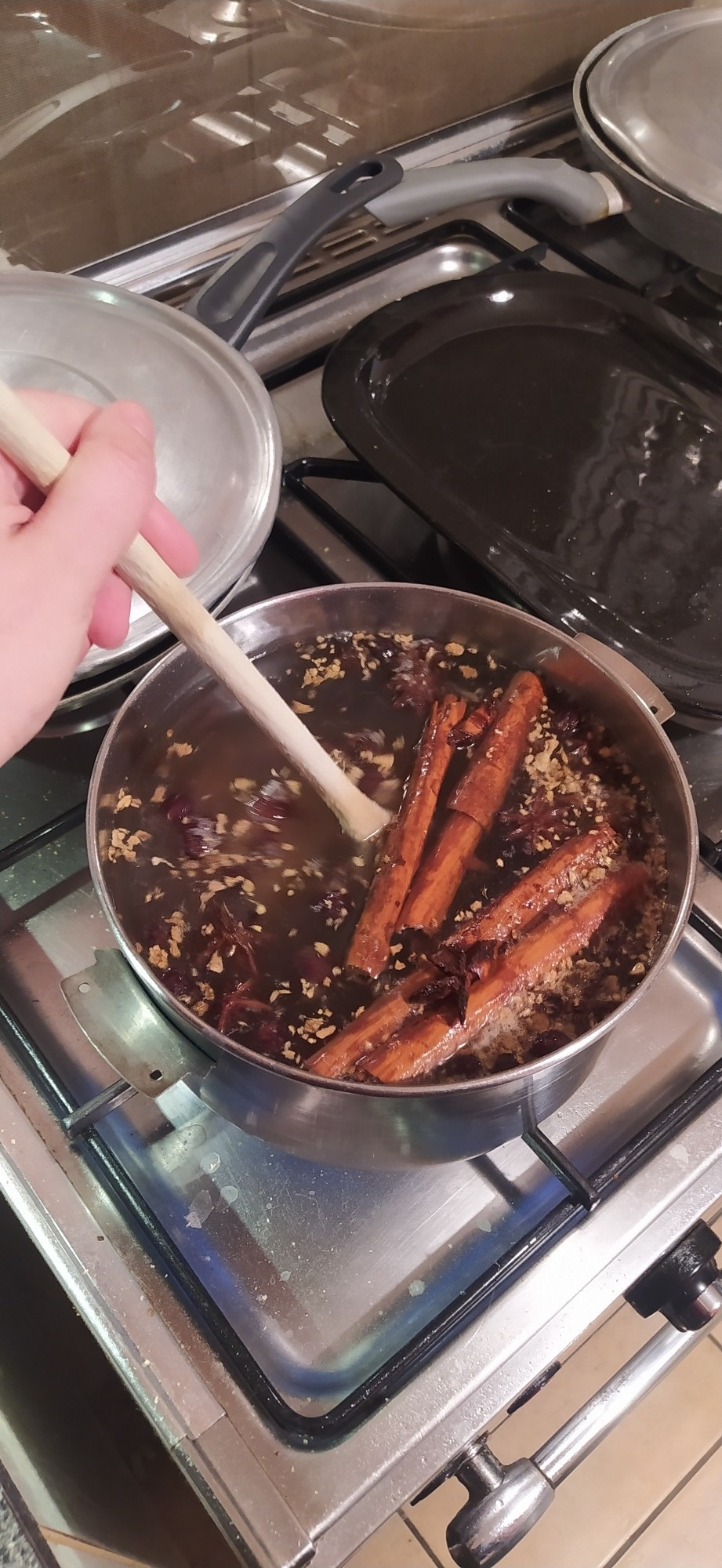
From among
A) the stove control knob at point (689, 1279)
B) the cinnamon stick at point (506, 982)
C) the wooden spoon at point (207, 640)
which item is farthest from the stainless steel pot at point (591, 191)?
the stove control knob at point (689, 1279)

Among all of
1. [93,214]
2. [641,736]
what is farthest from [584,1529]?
[93,214]

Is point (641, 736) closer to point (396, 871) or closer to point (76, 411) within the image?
point (396, 871)

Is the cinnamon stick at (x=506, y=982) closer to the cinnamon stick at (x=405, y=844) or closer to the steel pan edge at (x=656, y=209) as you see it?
the cinnamon stick at (x=405, y=844)

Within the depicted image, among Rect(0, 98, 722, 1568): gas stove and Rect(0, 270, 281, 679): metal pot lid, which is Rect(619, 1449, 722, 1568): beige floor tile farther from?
Rect(0, 270, 281, 679): metal pot lid

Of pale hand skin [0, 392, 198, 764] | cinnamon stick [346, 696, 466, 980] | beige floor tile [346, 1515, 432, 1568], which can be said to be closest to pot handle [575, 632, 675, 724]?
cinnamon stick [346, 696, 466, 980]

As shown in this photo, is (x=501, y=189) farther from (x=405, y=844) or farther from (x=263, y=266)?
(x=405, y=844)

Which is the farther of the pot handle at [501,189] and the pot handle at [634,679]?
the pot handle at [501,189]
